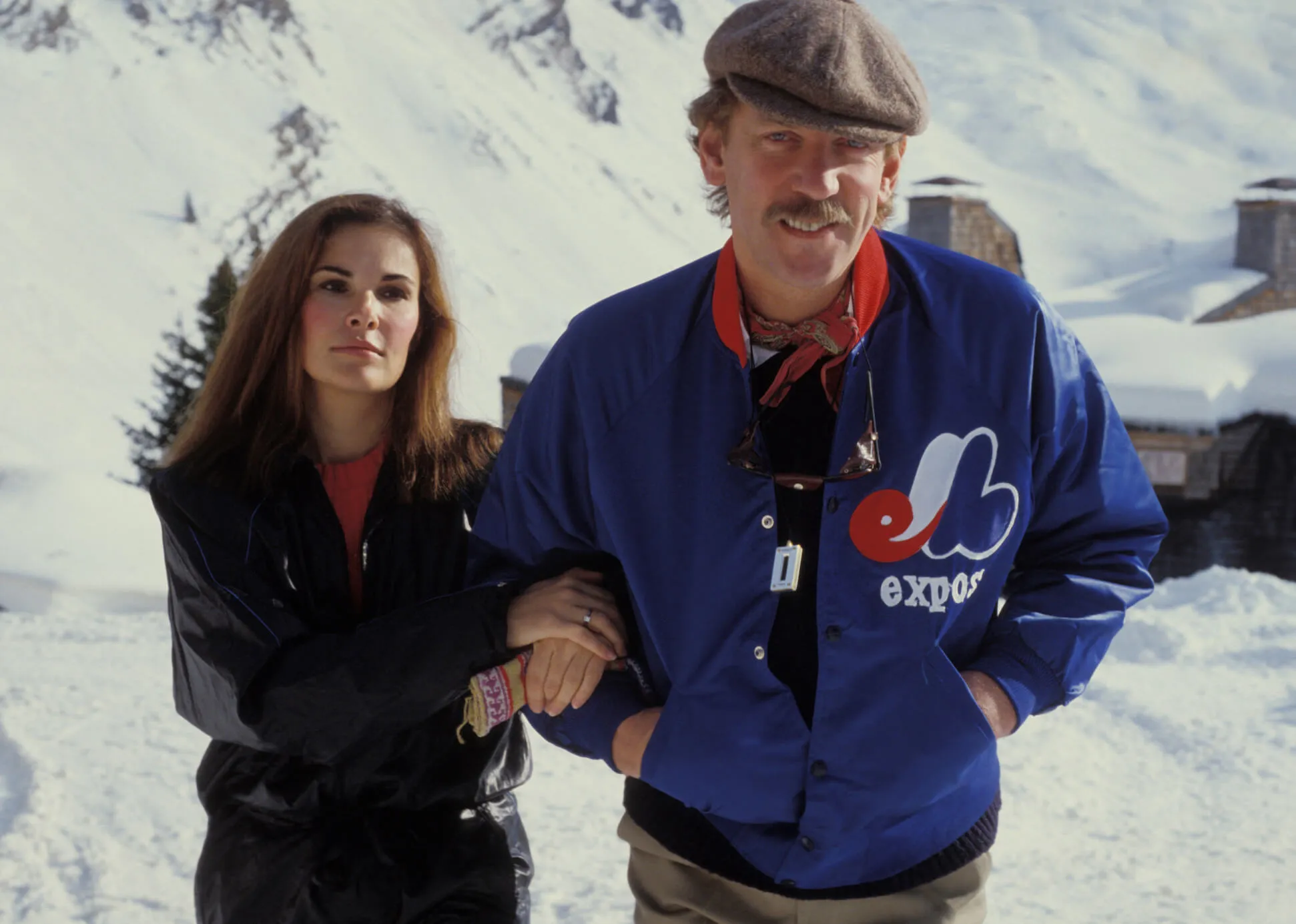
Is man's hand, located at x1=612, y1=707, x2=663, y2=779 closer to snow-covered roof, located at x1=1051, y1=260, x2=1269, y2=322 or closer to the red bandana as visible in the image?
the red bandana

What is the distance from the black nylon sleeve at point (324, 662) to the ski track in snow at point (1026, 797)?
5.66 ft

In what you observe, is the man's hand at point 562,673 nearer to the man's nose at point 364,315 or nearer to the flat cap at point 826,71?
the man's nose at point 364,315

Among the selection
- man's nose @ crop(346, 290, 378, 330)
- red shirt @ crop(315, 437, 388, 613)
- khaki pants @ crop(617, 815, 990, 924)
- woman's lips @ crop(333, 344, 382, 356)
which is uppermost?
man's nose @ crop(346, 290, 378, 330)

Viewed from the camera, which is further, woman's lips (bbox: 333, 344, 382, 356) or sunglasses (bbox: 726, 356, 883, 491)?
woman's lips (bbox: 333, 344, 382, 356)

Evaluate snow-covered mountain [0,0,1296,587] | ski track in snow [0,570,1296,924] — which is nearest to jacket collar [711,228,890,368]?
ski track in snow [0,570,1296,924]

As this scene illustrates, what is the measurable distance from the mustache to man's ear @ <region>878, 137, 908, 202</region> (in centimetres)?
13

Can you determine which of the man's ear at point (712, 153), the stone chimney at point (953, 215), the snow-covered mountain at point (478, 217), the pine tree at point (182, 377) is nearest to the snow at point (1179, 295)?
the snow-covered mountain at point (478, 217)

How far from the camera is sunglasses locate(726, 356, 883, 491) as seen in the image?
208 cm

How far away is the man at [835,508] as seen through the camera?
6.84 feet

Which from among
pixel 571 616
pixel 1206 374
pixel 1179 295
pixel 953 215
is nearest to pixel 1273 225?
pixel 1179 295

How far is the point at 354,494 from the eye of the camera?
2.61 meters

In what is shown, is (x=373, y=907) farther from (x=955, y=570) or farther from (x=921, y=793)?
(x=955, y=570)

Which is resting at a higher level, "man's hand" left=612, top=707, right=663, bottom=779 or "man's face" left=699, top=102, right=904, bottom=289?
"man's face" left=699, top=102, right=904, bottom=289

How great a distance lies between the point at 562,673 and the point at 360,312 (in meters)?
0.78
